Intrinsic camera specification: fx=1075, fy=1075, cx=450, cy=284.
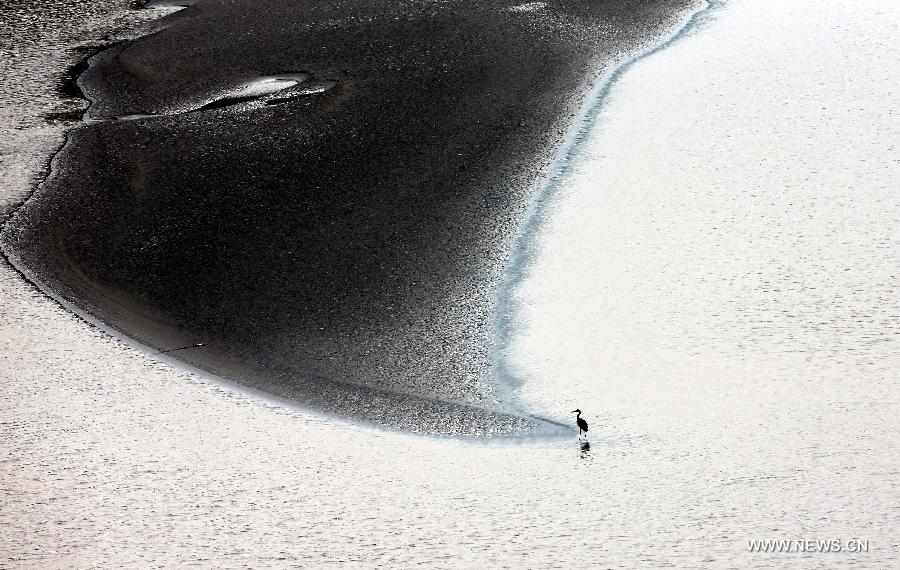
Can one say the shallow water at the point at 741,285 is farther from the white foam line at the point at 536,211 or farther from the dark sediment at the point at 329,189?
the dark sediment at the point at 329,189

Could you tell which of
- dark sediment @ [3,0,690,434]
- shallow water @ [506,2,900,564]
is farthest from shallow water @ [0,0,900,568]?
dark sediment @ [3,0,690,434]

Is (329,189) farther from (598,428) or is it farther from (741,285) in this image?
(598,428)

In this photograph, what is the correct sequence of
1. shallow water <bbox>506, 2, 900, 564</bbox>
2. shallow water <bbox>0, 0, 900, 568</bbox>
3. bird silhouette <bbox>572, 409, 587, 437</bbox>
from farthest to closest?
1. bird silhouette <bbox>572, 409, 587, 437</bbox>
2. shallow water <bbox>506, 2, 900, 564</bbox>
3. shallow water <bbox>0, 0, 900, 568</bbox>

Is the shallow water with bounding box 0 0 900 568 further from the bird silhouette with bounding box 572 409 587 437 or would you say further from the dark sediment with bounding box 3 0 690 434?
the dark sediment with bounding box 3 0 690 434

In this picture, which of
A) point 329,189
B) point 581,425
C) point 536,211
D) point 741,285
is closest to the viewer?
point 581,425

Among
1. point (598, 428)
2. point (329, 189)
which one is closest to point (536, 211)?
point (329, 189)
